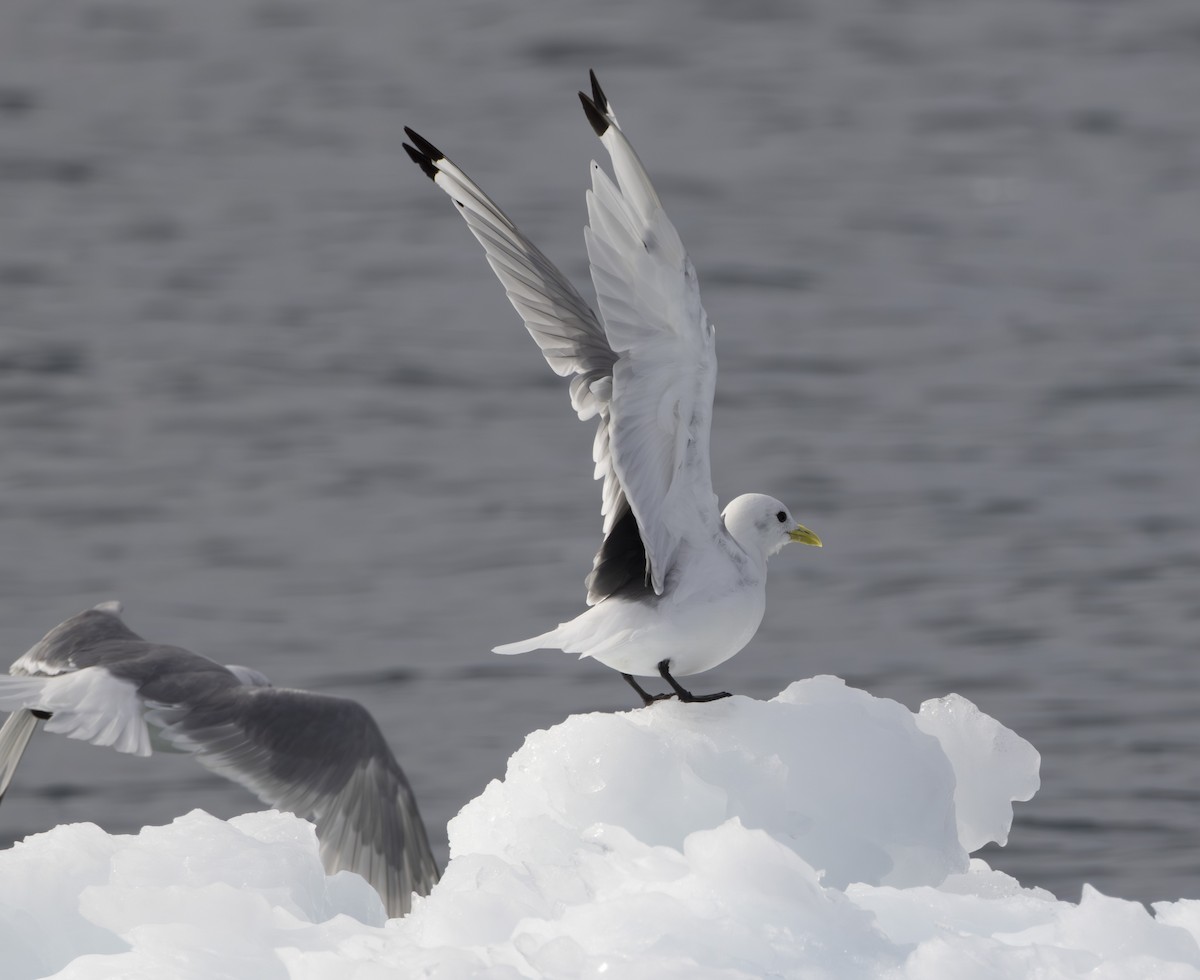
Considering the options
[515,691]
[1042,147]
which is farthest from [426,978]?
[1042,147]

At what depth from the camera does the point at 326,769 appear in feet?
15.3

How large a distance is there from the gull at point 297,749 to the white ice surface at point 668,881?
0.30 ft

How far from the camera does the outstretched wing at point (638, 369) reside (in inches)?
177

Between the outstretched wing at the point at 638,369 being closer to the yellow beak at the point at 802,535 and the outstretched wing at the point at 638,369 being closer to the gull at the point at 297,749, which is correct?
the yellow beak at the point at 802,535

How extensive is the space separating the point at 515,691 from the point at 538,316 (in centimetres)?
326

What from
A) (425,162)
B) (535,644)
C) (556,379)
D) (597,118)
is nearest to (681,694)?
(535,644)

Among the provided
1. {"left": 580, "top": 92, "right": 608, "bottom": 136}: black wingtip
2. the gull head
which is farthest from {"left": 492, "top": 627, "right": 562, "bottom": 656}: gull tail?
{"left": 580, "top": 92, "right": 608, "bottom": 136}: black wingtip

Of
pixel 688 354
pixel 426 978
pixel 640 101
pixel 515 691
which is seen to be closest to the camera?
pixel 426 978

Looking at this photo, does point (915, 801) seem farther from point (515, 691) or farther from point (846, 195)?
point (846, 195)

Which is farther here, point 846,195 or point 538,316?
point 846,195

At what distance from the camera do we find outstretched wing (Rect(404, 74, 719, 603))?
4508 mm

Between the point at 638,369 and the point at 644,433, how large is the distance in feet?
0.50

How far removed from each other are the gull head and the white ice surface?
517mm

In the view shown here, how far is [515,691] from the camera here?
8.19m
